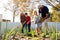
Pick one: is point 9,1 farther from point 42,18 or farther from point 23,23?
point 42,18

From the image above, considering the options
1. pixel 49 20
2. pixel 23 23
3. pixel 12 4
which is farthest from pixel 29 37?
pixel 12 4

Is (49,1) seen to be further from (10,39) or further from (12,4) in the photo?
(10,39)

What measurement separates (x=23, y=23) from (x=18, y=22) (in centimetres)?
5

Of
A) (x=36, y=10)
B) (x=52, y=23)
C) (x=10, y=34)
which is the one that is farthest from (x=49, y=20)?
(x=10, y=34)

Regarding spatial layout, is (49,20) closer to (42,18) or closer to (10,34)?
(42,18)

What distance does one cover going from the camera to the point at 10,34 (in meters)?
1.73

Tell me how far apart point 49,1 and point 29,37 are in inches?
16.9

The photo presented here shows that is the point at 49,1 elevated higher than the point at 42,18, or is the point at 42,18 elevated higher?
the point at 49,1

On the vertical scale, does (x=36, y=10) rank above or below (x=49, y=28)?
above

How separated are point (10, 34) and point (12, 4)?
32cm

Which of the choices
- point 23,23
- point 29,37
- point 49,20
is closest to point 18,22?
point 23,23

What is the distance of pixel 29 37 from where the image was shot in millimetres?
1712

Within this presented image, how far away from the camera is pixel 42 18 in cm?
172

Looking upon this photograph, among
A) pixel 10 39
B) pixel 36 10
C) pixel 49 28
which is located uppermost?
pixel 36 10
